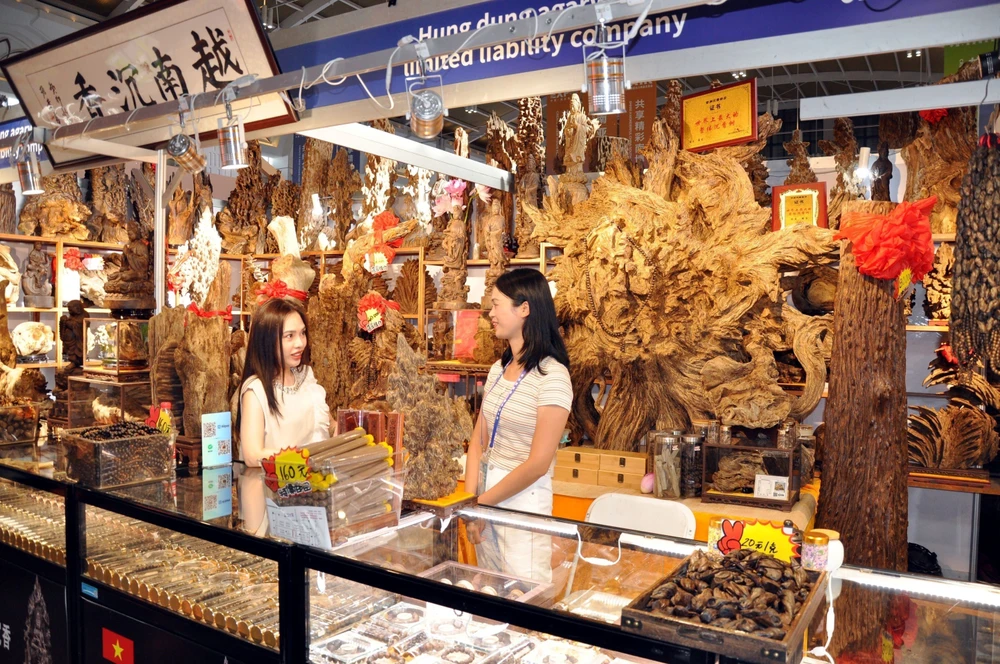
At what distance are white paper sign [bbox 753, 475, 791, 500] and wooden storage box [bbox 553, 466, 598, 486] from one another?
34.6 inches

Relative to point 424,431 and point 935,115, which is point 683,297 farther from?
point 424,431

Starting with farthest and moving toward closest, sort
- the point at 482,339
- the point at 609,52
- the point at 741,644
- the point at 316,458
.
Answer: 1. the point at 482,339
2. the point at 609,52
3. the point at 316,458
4. the point at 741,644

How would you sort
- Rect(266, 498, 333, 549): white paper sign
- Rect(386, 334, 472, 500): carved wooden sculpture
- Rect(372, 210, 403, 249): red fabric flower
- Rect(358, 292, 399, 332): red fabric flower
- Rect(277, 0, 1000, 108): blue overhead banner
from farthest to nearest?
Rect(372, 210, 403, 249): red fabric flower < Rect(358, 292, 399, 332): red fabric flower < Rect(386, 334, 472, 500): carved wooden sculpture < Rect(277, 0, 1000, 108): blue overhead banner < Rect(266, 498, 333, 549): white paper sign

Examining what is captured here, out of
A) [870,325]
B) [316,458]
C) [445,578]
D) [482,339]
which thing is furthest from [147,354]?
[870,325]

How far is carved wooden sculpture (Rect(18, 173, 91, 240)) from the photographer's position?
688 cm

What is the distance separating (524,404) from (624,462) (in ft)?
5.34

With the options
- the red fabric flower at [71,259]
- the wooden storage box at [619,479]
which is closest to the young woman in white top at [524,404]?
the wooden storage box at [619,479]

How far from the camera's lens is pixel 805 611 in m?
1.38

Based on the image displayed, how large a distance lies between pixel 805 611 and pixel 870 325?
232 centimetres

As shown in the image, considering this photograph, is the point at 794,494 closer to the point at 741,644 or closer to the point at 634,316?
the point at 634,316

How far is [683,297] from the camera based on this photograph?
414 cm

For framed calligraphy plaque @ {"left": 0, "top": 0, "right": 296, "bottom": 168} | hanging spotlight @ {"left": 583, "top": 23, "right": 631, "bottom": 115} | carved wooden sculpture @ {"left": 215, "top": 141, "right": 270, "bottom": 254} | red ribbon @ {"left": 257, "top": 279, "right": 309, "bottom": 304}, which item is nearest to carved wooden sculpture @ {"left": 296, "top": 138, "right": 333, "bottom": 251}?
carved wooden sculpture @ {"left": 215, "top": 141, "right": 270, "bottom": 254}

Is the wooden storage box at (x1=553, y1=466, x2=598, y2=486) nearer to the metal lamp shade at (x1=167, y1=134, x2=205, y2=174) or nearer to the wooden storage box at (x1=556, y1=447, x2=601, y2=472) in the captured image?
the wooden storage box at (x1=556, y1=447, x2=601, y2=472)

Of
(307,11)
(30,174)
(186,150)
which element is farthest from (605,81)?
(307,11)
